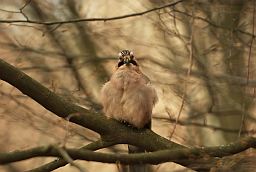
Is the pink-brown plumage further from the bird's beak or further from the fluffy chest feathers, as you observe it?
the bird's beak

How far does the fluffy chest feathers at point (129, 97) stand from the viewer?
22.3ft

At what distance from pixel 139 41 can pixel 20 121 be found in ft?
8.38

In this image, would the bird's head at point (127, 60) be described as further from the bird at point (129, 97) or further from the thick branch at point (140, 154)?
the thick branch at point (140, 154)

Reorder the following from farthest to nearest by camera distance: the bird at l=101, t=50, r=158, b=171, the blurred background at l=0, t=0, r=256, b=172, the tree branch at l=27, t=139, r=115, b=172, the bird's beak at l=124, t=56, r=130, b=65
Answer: the blurred background at l=0, t=0, r=256, b=172 → the bird's beak at l=124, t=56, r=130, b=65 → the bird at l=101, t=50, r=158, b=171 → the tree branch at l=27, t=139, r=115, b=172

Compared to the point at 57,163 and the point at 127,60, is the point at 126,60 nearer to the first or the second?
the point at 127,60

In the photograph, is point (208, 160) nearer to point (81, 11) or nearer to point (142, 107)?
point (142, 107)

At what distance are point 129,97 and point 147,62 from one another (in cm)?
354

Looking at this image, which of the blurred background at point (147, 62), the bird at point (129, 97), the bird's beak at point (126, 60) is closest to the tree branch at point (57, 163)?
the bird at point (129, 97)

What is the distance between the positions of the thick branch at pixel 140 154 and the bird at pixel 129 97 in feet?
5.69

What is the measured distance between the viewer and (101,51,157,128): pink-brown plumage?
267 inches

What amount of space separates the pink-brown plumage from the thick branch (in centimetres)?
178

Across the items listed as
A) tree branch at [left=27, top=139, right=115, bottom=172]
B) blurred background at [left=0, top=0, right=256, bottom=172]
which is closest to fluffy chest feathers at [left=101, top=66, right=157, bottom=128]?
tree branch at [left=27, top=139, right=115, bottom=172]

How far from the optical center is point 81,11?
11438 millimetres

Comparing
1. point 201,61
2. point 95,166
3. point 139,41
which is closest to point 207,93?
point 201,61
